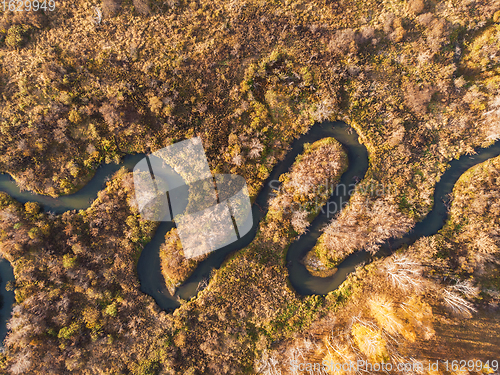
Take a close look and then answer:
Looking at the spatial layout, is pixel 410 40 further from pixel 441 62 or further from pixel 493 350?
pixel 493 350

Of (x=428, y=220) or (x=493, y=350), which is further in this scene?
(x=428, y=220)

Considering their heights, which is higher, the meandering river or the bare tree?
the meandering river

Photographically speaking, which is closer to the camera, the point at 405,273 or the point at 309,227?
the point at 405,273

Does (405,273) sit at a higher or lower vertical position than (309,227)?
lower

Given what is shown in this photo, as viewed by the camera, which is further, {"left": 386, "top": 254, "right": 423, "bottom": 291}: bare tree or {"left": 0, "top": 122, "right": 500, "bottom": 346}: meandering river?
{"left": 0, "top": 122, "right": 500, "bottom": 346}: meandering river

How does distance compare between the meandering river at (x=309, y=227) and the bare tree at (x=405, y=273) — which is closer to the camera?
the bare tree at (x=405, y=273)

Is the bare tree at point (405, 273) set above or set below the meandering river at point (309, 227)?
below

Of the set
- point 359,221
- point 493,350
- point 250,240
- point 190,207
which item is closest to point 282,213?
point 250,240

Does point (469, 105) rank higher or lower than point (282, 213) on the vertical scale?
higher
